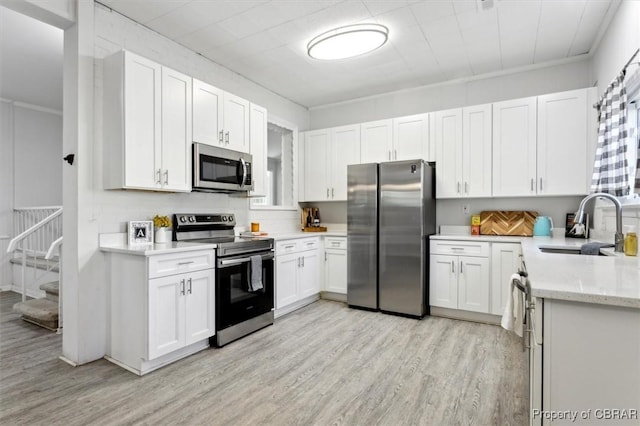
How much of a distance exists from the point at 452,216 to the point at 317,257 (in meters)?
1.81

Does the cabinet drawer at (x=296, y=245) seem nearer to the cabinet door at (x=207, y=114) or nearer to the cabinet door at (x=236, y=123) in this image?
the cabinet door at (x=236, y=123)

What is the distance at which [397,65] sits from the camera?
12.6 ft

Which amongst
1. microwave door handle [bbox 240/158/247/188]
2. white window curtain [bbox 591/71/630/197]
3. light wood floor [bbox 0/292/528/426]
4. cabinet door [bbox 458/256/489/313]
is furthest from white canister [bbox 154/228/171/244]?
white window curtain [bbox 591/71/630/197]

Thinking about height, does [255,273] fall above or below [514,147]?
below

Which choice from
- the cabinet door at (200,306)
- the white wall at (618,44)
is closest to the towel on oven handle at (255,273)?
the cabinet door at (200,306)

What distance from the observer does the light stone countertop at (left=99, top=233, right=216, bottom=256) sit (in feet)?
7.96

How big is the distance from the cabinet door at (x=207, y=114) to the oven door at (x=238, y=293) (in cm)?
120

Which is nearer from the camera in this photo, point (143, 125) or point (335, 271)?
point (143, 125)

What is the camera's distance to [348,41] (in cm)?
310

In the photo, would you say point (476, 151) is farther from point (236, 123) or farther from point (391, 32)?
point (236, 123)

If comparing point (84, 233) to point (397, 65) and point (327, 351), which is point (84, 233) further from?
point (397, 65)

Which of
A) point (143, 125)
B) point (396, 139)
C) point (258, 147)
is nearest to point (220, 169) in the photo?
point (258, 147)

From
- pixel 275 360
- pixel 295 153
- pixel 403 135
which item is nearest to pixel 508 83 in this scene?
pixel 403 135

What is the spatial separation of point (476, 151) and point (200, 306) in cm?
334
